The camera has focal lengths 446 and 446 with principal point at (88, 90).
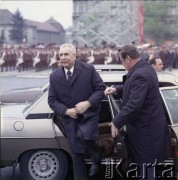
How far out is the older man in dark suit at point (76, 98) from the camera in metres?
4.35

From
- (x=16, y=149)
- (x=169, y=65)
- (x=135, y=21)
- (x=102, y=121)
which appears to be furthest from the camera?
(x=135, y=21)

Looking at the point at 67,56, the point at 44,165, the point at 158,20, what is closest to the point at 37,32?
the point at 158,20

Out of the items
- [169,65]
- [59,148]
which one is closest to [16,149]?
[59,148]

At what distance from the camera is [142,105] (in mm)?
4105

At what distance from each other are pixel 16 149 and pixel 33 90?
4.19 meters

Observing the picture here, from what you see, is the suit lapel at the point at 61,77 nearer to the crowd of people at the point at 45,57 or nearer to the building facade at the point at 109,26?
the crowd of people at the point at 45,57

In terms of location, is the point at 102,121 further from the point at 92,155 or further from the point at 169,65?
the point at 169,65

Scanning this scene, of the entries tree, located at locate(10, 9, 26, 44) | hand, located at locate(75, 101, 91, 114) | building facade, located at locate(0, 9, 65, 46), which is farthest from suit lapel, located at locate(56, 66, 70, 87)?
building facade, located at locate(0, 9, 65, 46)

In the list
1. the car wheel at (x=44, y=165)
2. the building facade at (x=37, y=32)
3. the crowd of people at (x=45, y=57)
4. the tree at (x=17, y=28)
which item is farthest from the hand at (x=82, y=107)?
the building facade at (x=37, y=32)

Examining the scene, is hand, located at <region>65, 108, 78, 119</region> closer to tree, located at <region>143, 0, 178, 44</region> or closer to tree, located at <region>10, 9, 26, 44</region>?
tree, located at <region>143, 0, 178, 44</region>

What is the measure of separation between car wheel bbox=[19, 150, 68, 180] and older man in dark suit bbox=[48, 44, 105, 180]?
515 millimetres

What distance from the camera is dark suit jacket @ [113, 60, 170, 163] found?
407cm

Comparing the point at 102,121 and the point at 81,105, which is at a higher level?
the point at 81,105

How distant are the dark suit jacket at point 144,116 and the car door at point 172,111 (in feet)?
0.94
